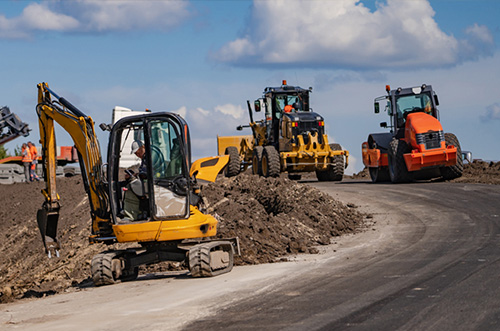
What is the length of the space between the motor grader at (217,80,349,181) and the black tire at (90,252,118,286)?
14673mm

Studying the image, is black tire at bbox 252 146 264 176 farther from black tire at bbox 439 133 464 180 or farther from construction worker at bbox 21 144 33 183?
construction worker at bbox 21 144 33 183

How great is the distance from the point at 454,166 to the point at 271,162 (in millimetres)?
6419

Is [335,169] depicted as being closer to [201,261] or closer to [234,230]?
[234,230]

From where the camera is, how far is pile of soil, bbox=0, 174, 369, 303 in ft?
43.8

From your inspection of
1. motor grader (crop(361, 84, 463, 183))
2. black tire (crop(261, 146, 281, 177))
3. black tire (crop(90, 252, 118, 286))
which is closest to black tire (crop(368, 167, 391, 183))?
motor grader (crop(361, 84, 463, 183))

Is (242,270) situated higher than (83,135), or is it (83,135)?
(83,135)

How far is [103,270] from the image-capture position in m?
11.4

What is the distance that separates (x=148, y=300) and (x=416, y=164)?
16.5 metres

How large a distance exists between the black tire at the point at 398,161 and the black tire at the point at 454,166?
126 centimetres

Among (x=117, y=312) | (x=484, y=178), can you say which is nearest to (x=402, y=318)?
(x=117, y=312)

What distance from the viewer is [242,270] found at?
11.9 m

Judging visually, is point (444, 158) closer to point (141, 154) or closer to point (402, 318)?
point (141, 154)

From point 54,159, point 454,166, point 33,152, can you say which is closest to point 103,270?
point 54,159

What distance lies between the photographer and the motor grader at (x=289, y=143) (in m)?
26.7
